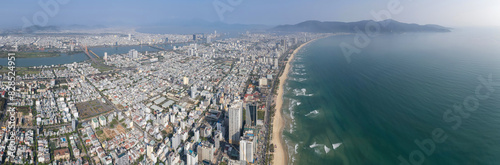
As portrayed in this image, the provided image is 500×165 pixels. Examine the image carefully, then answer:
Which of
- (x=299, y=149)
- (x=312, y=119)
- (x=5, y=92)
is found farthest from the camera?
(x=5, y=92)

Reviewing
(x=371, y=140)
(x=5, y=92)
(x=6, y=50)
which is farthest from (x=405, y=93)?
(x=6, y=50)

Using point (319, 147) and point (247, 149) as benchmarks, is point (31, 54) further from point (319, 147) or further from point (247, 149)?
Answer: point (319, 147)

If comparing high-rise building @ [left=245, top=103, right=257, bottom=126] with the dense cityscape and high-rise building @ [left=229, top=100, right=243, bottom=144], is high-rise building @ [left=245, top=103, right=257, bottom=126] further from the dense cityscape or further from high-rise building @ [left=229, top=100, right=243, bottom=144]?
high-rise building @ [left=229, top=100, right=243, bottom=144]

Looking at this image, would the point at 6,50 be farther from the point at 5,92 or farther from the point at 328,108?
the point at 328,108

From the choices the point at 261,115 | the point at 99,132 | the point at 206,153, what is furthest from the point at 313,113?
the point at 99,132

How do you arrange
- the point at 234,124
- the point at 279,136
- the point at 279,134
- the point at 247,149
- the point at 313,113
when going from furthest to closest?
1. the point at 313,113
2. the point at 279,134
3. the point at 279,136
4. the point at 234,124
5. the point at 247,149

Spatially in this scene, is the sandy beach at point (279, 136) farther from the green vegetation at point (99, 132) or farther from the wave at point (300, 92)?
the green vegetation at point (99, 132)
